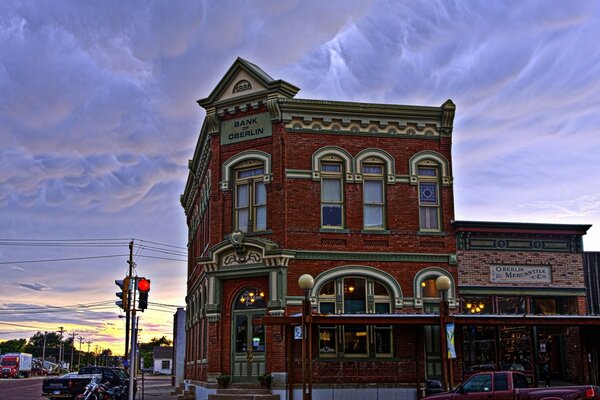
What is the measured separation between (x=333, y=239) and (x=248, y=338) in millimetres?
4645

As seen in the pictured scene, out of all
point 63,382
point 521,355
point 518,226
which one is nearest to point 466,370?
point 521,355

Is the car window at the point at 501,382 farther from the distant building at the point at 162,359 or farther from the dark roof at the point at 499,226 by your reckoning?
the distant building at the point at 162,359

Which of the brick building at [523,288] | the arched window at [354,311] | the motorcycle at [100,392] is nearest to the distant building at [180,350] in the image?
the motorcycle at [100,392]

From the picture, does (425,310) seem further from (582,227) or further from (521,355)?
(582,227)

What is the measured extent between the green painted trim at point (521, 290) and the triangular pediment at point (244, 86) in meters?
9.64

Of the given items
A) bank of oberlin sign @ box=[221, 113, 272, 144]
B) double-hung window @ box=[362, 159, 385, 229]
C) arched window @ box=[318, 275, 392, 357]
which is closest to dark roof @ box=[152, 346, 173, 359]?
bank of oberlin sign @ box=[221, 113, 272, 144]

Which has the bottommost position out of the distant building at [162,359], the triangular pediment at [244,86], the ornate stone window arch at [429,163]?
the distant building at [162,359]

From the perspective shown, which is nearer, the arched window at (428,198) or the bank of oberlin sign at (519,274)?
the bank of oberlin sign at (519,274)

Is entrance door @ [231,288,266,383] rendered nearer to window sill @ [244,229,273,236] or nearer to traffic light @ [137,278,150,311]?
window sill @ [244,229,273,236]

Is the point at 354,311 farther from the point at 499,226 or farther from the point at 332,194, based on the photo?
the point at 499,226

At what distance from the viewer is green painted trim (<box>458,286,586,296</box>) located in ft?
83.5

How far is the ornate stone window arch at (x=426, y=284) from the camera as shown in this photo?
24.9m

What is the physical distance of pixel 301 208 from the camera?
2486 centimetres

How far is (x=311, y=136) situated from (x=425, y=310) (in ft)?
24.6
